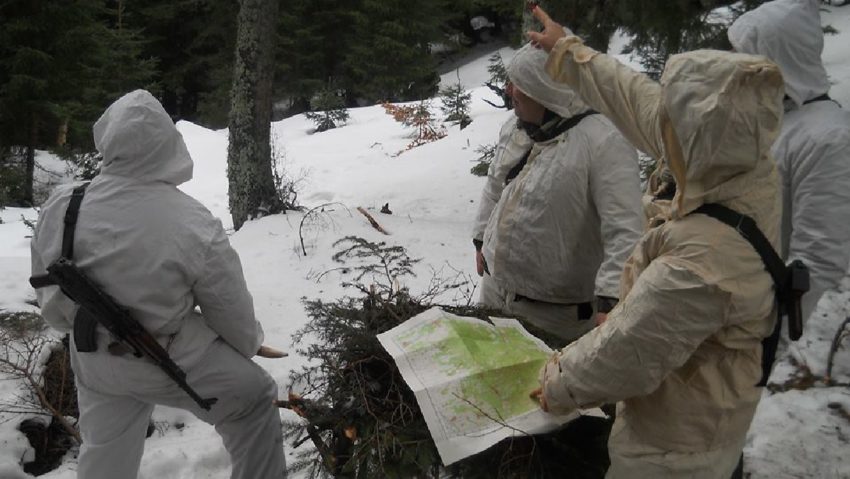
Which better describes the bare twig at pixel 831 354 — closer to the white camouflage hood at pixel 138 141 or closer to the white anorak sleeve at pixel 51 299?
the white camouflage hood at pixel 138 141

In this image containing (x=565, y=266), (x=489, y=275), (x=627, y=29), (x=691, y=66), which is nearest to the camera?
(x=691, y=66)

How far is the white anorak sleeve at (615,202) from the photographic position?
233cm

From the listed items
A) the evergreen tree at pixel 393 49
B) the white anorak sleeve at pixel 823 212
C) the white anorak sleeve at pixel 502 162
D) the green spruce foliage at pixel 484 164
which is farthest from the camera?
the evergreen tree at pixel 393 49

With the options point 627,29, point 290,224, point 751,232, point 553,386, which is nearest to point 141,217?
point 553,386

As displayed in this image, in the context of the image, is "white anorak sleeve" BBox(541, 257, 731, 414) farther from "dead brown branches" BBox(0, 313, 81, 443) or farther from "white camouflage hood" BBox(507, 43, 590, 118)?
"dead brown branches" BBox(0, 313, 81, 443)

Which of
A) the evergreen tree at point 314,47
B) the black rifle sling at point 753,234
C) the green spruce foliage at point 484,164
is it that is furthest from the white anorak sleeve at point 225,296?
the evergreen tree at point 314,47

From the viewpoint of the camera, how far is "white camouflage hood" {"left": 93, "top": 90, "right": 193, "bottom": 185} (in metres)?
2.23

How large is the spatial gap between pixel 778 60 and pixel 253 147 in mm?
5647

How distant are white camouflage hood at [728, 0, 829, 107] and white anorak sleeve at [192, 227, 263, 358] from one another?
6.99 ft

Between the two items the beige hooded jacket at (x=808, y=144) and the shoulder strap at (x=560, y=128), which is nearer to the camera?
the beige hooded jacket at (x=808, y=144)

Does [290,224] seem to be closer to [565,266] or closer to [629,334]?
[565,266]

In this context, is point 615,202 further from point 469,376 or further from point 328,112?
point 328,112

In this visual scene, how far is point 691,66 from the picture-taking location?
4.48 feet

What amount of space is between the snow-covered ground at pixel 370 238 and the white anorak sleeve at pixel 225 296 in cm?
98
